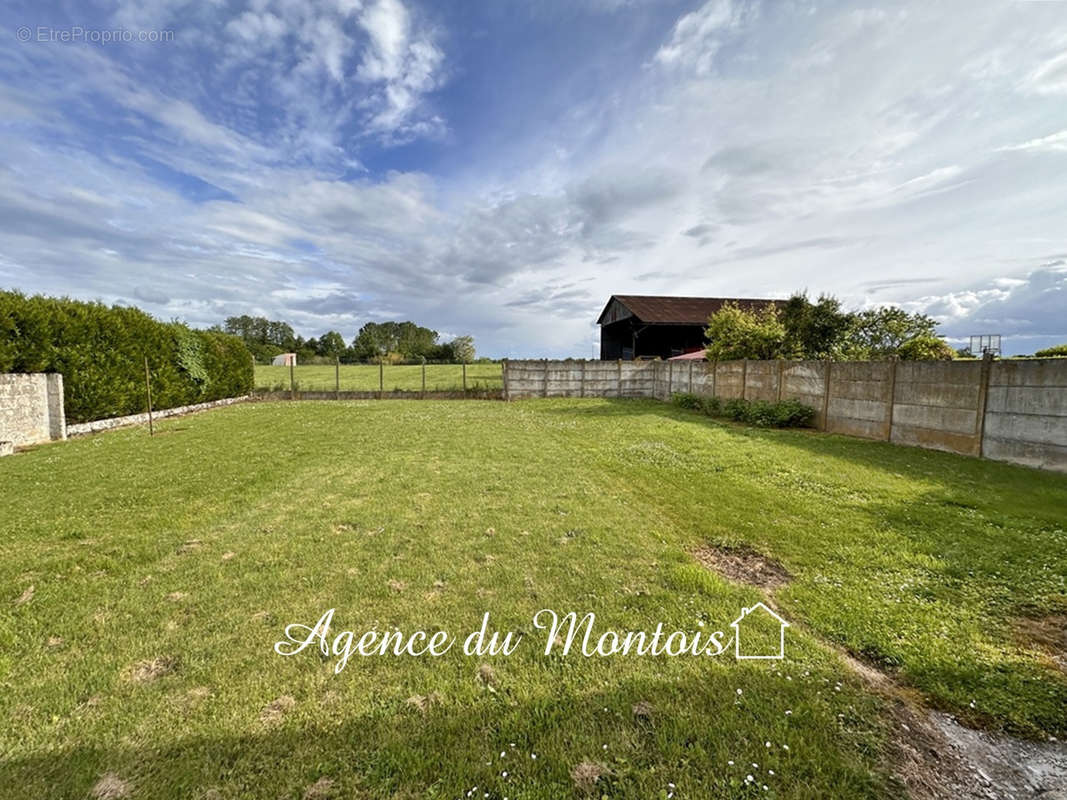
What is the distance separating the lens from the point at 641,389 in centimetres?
1756

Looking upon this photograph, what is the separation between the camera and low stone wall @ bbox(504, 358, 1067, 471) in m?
5.78

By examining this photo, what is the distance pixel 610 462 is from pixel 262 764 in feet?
18.0

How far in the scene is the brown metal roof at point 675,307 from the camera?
876 inches

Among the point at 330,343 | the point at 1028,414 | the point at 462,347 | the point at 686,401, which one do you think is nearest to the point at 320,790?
the point at 1028,414

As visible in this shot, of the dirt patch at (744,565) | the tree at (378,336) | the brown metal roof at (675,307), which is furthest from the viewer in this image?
the tree at (378,336)

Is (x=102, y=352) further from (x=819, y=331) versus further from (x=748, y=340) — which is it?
(x=819, y=331)

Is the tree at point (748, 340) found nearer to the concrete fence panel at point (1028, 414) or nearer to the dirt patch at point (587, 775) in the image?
the concrete fence panel at point (1028, 414)

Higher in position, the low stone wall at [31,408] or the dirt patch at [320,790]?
the low stone wall at [31,408]

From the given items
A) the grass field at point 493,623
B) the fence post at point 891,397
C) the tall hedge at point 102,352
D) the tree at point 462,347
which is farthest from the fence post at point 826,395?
the tree at point 462,347

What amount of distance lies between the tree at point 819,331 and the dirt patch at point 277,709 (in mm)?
15238

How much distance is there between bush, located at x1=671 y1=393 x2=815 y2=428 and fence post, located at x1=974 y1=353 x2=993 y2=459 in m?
3.12

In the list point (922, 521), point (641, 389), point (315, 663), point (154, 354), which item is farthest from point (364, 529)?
point (641, 389)

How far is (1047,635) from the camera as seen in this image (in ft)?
7.87

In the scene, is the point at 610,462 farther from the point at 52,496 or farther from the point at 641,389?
the point at 641,389
